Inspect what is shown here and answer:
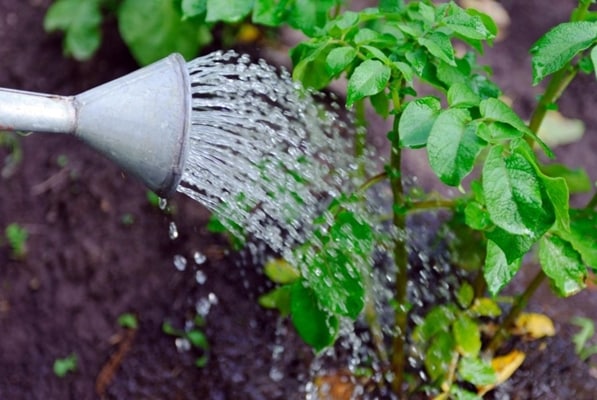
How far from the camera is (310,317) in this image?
156 centimetres

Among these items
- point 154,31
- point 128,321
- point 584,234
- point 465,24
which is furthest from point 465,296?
point 154,31

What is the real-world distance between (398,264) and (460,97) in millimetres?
515

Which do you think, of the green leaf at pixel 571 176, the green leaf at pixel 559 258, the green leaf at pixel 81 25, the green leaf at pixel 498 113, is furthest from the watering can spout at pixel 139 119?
the green leaf at pixel 81 25

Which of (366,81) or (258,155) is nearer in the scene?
(366,81)

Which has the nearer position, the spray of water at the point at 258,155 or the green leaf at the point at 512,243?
the green leaf at the point at 512,243

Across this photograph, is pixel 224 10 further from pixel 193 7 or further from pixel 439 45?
pixel 439 45

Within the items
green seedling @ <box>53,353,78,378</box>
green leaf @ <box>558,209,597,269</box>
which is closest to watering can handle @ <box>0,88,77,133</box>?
green leaf @ <box>558,209,597,269</box>

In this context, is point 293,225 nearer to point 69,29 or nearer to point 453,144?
point 453,144

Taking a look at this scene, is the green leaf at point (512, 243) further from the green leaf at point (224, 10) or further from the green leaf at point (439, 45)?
the green leaf at point (224, 10)

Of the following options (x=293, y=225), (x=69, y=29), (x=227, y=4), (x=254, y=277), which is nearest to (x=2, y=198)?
(x=69, y=29)

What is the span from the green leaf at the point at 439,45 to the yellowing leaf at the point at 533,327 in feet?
3.02

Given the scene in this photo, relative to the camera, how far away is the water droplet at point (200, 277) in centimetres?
222

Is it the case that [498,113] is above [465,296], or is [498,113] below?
above

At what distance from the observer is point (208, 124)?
164 cm
